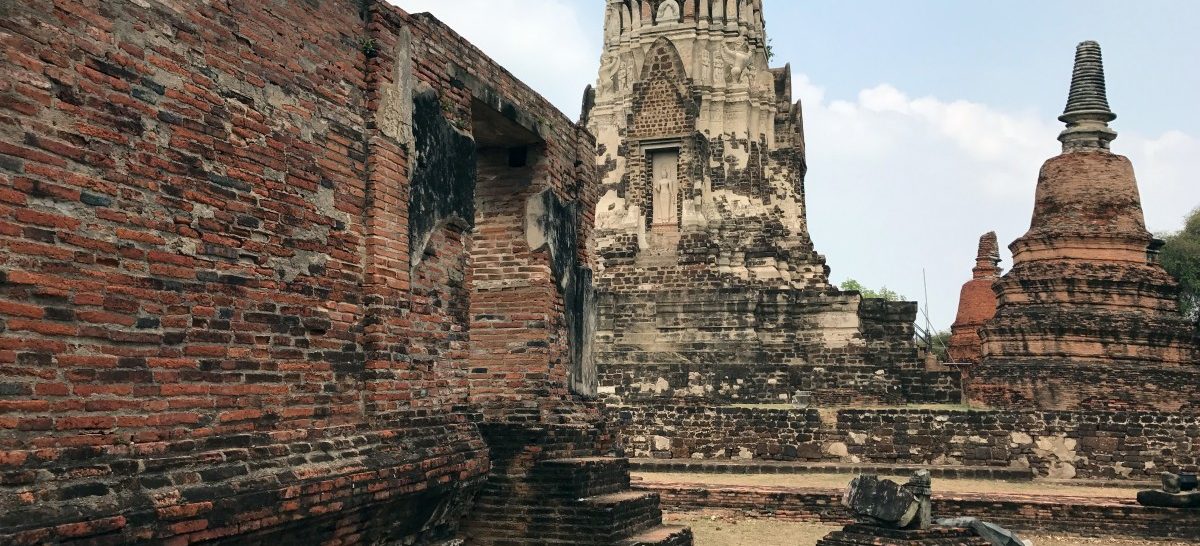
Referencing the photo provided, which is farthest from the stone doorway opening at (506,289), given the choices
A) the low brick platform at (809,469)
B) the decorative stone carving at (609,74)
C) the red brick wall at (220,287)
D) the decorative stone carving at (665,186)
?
the decorative stone carving at (609,74)

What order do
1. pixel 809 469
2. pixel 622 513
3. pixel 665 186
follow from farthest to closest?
pixel 665 186
pixel 809 469
pixel 622 513

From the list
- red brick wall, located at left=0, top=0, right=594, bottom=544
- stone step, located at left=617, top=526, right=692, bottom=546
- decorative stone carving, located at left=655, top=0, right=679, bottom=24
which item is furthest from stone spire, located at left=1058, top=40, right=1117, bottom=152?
red brick wall, located at left=0, top=0, right=594, bottom=544

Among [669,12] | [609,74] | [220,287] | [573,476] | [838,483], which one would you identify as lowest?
[838,483]

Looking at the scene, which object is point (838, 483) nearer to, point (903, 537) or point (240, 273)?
point (903, 537)

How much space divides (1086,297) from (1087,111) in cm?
342

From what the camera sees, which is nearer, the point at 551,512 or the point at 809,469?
the point at 551,512

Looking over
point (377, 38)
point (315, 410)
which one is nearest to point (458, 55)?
point (377, 38)

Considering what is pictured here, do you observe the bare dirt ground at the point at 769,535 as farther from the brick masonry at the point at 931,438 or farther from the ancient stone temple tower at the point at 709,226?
the ancient stone temple tower at the point at 709,226

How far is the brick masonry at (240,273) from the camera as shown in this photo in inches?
184

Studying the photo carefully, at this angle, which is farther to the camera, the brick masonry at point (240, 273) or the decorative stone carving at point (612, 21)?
the decorative stone carving at point (612, 21)

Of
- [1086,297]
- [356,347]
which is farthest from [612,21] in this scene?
[356,347]

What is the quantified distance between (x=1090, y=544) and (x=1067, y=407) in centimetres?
685

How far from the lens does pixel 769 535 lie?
12.2 m

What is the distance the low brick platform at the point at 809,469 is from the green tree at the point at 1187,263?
71.9 feet
